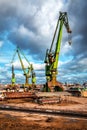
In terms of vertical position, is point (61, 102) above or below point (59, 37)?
below

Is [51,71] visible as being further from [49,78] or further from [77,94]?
[77,94]

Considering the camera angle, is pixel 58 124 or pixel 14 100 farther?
pixel 14 100

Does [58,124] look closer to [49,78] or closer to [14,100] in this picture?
[14,100]

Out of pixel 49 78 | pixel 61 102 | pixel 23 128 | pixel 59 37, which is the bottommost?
pixel 23 128

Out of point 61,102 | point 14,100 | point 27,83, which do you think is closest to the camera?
point 61,102

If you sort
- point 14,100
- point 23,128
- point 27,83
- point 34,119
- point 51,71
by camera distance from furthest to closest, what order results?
point 27,83
point 51,71
point 14,100
point 34,119
point 23,128

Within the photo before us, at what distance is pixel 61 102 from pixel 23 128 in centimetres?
2451

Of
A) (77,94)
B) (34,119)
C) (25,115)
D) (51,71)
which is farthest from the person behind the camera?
(51,71)

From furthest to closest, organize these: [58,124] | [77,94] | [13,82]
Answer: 1. [13,82]
2. [77,94]
3. [58,124]

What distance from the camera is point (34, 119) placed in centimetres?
2709

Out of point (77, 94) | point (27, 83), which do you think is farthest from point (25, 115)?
point (27, 83)

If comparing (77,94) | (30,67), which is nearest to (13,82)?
(30,67)

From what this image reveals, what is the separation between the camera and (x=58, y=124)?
24.3 m

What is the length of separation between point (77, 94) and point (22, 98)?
1665cm
